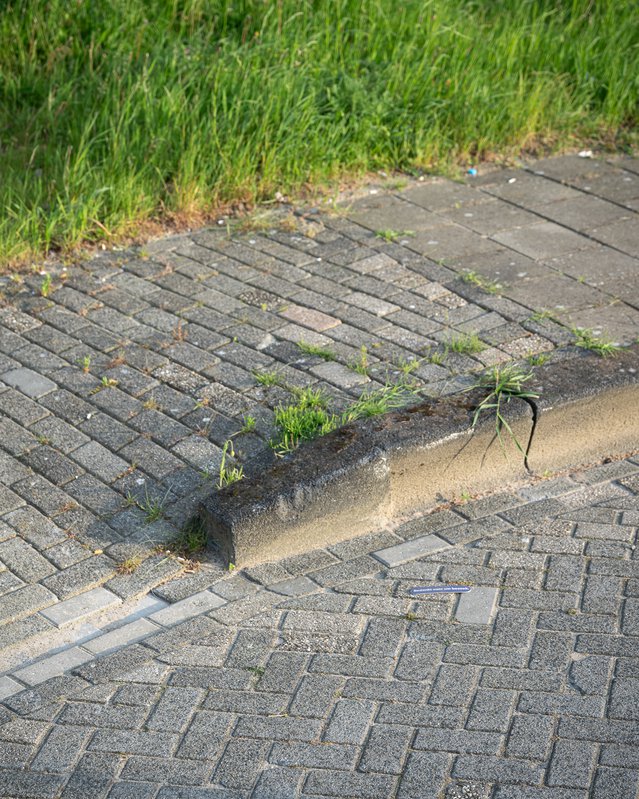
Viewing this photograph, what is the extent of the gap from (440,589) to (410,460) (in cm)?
62

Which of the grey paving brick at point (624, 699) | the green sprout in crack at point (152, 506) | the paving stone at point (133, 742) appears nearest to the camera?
the paving stone at point (133, 742)

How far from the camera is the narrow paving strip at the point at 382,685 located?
355 cm

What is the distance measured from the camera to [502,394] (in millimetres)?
5020

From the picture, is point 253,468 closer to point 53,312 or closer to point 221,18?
point 53,312

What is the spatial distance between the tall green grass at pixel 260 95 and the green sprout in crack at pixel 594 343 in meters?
2.52

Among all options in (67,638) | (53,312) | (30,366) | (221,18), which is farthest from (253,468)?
(221,18)

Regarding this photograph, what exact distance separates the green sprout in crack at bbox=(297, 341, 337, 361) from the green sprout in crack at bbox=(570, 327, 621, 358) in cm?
125

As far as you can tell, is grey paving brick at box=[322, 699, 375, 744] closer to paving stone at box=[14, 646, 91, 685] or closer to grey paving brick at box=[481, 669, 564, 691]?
grey paving brick at box=[481, 669, 564, 691]

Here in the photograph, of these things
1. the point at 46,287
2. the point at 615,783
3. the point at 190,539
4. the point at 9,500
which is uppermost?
the point at 615,783

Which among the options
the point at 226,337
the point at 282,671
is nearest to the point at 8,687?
the point at 282,671

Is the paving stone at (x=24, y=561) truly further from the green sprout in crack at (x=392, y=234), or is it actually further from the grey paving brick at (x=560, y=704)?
the green sprout in crack at (x=392, y=234)

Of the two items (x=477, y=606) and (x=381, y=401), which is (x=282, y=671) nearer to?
(x=477, y=606)

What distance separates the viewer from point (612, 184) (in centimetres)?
784

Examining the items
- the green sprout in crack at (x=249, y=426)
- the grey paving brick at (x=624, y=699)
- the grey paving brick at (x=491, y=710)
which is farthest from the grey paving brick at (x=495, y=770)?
the green sprout in crack at (x=249, y=426)
